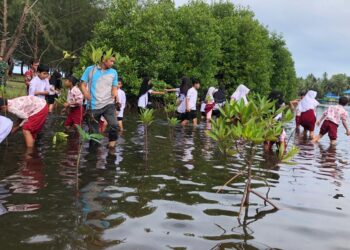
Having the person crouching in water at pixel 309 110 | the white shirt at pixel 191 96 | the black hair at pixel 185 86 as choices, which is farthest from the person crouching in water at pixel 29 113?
the person crouching in water at pixel 309 110

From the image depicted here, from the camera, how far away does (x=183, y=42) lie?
3072 centimetres

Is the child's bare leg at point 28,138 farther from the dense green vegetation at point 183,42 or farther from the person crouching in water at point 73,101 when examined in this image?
the dense green vegetation at point 183,42

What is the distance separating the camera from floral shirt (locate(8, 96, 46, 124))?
7613 mm

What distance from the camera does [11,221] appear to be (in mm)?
3959

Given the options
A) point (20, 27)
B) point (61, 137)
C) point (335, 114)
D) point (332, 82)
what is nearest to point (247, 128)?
point (61, 137)

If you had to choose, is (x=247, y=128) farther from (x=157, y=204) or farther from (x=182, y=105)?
(x=182, y=105)

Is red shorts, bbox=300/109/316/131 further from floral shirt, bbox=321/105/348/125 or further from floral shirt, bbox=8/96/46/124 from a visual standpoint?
floral shirt, bbox=8/96/46/124

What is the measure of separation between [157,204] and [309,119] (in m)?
10.9

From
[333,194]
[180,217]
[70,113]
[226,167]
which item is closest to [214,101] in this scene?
[70,113]

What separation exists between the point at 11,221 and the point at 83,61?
2235 centimetres

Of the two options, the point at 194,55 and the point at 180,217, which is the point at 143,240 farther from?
the point at 194,55

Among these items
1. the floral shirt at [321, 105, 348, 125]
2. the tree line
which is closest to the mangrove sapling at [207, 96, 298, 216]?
the floral shirt at [321, 105, 348, 125]

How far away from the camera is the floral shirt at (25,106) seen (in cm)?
761

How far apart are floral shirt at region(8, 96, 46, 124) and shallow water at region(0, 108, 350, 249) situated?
2.43 ft
